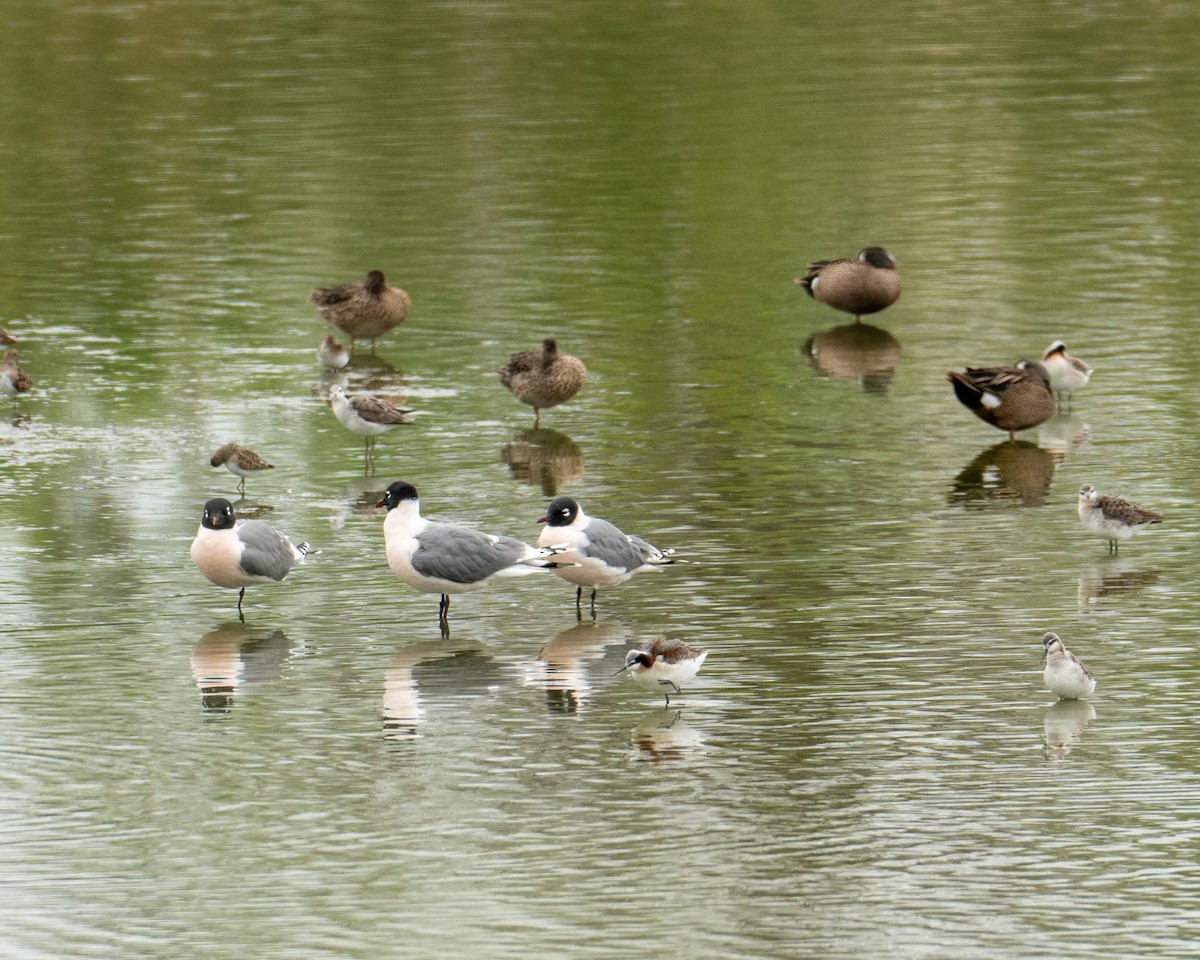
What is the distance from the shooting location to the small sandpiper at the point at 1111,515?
16.2 m

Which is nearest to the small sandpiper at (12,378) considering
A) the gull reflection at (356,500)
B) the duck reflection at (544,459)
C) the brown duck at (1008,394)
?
the gull reflection at (356,500)

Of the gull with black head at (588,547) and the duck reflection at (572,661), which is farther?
the gull with black head at (588,547)

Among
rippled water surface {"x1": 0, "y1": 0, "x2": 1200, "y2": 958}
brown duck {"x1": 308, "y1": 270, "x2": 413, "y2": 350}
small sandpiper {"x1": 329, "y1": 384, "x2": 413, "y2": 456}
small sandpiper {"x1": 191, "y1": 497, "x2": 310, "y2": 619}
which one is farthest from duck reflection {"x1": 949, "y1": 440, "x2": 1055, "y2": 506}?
brown duck {"x1": 308, "y1": 270, "x2": 413, "y2": 350}

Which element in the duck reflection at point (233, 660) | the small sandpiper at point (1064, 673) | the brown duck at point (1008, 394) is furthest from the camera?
the brown duck at point (1008, 394)

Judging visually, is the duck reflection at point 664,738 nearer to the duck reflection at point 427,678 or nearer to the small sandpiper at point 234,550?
the duck reflection at point 427,678

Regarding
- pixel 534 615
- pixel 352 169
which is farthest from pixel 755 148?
pixel 534 615

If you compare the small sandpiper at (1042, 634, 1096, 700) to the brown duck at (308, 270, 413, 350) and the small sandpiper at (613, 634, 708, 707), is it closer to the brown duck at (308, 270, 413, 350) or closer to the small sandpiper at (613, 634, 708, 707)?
the small sandpiper at (613, 634, 708, 707)

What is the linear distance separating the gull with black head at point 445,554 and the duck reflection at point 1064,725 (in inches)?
144

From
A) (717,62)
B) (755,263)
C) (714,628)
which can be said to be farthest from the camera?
(717,62)

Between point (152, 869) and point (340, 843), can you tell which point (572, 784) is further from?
point (152, 869)

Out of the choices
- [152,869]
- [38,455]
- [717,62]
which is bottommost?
[152,869]

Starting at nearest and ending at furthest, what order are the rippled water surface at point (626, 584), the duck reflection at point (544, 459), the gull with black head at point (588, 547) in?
the rippled water surface at point (626, 584)
the gull with black head at point (588, 547)
the duck reflection at point (544, 459)

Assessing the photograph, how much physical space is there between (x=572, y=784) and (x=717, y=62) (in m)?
40.2

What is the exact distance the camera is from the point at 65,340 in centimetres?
2525
